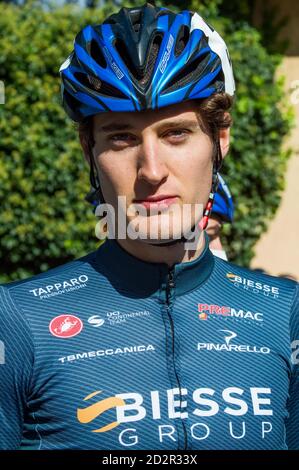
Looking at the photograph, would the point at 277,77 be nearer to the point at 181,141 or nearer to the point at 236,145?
the point at 236,145

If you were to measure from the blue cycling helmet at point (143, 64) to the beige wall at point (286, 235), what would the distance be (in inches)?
278

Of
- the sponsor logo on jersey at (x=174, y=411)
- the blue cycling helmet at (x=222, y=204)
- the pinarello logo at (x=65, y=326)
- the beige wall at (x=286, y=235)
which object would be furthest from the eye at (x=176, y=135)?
the beige wall at (x=286, y=235)

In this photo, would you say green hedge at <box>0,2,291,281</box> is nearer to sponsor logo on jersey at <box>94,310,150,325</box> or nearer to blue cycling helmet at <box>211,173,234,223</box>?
blue cycling helmet at <box>211,173,234,223</box>

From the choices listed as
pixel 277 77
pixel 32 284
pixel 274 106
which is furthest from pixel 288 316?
pixel 277 77

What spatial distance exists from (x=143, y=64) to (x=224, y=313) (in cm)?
84

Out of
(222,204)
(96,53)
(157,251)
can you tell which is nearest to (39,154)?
(222,204)

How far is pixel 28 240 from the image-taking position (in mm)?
7965

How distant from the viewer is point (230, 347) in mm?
2559

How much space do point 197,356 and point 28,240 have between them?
562cm

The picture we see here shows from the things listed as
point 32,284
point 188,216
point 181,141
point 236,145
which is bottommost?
point 236,145

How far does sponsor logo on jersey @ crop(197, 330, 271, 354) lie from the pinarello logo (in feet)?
1.24

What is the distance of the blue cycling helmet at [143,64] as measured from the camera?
2553 mm

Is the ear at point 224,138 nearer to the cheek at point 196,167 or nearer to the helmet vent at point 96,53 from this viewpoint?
the cheek at point 196,167

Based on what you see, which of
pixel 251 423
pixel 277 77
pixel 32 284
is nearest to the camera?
pixel 251 423
